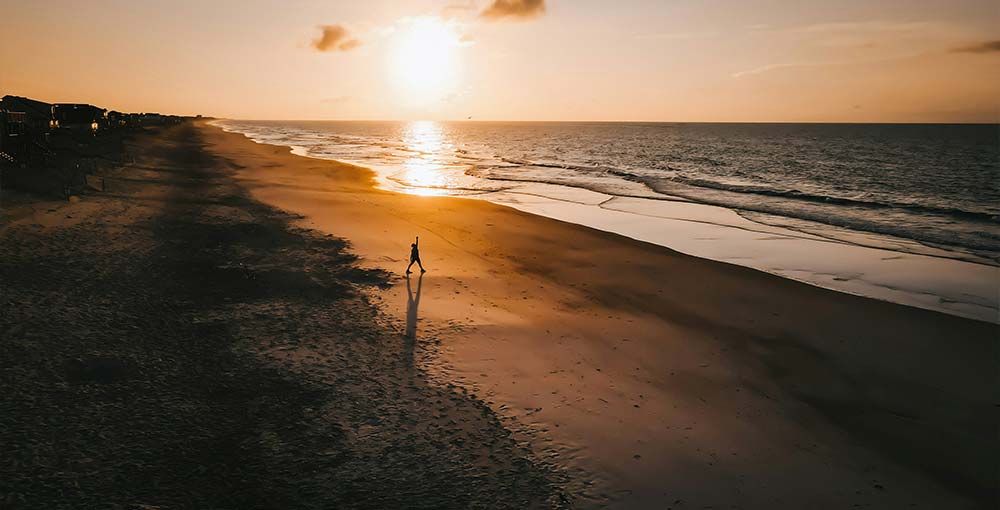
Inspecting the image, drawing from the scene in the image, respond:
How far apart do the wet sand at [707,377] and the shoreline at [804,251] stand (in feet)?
6.59

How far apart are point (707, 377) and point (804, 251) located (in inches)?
623

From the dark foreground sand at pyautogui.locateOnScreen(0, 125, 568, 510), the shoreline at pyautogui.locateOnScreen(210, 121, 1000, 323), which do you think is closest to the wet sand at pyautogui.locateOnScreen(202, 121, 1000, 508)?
the dark foreground sand at pyautogui.locateOnScreen(0, 125, 568, 510)

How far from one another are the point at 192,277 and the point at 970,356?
2093 centimetres

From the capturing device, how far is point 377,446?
7.90 metres

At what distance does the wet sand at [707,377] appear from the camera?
7738mm

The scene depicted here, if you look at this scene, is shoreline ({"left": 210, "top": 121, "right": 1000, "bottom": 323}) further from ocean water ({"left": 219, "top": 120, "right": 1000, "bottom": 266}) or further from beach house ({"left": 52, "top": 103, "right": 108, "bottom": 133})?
beach house ({"left": 52, "top": 103, "right": 108, "bottom": 133})

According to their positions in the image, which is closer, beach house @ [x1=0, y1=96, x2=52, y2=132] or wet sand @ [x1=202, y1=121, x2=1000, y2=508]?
wet sand @ [x1=202, y1=121, x2=1000, y2=508]

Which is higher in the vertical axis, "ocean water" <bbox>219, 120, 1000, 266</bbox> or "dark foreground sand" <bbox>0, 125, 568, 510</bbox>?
"ocean water" <bbox>219, 120, 1000, 266</bbox>

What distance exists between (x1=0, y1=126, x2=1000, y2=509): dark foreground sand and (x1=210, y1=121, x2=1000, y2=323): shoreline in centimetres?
238

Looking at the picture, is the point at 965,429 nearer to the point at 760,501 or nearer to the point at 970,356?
the point at 970,356

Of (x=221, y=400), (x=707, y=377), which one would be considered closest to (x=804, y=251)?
(x=707, y=377)

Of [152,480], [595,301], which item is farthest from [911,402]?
[152,480]

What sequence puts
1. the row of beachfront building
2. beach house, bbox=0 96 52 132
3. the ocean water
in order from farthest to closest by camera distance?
1. beach house, bbox=0 96 52 132
2. the row of beachfront building
3. the ocean water

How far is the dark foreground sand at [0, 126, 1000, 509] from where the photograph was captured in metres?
7.20
